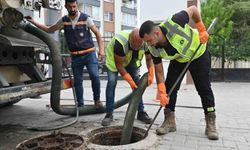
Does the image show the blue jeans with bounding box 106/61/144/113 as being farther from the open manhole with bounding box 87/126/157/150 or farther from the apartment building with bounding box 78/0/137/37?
the apartment building with bounding box 78/0/137/37

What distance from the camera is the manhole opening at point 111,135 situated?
4.09 m

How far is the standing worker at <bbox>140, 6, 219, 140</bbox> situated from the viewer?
12.2 feet

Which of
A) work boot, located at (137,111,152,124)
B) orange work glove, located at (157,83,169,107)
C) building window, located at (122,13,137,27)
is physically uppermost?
building window, located at (122,13,137,27)

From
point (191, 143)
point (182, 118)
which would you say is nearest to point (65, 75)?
point (182, 118)

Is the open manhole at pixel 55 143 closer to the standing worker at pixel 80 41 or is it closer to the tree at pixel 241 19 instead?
the standing worker at pixel 80 41

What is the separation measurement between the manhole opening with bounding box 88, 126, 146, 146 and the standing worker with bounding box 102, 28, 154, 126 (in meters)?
0.20

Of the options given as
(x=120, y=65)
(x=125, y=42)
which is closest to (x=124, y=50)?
(x=125, y=42)

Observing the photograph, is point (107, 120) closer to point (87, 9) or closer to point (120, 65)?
point (120, 65)

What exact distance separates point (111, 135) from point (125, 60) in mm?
1030

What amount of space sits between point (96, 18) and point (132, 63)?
34.2 m

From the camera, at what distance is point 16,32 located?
4270mm

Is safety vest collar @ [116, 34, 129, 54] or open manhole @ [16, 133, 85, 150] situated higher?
safety vest collar @ [116, 34, 129, 54]

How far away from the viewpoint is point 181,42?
3795 mm

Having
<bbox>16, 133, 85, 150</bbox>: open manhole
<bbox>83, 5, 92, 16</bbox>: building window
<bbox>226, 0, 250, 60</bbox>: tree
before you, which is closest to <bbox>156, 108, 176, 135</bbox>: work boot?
→ <bbox>16, 133, 85, 150</bbox>: open manhole
